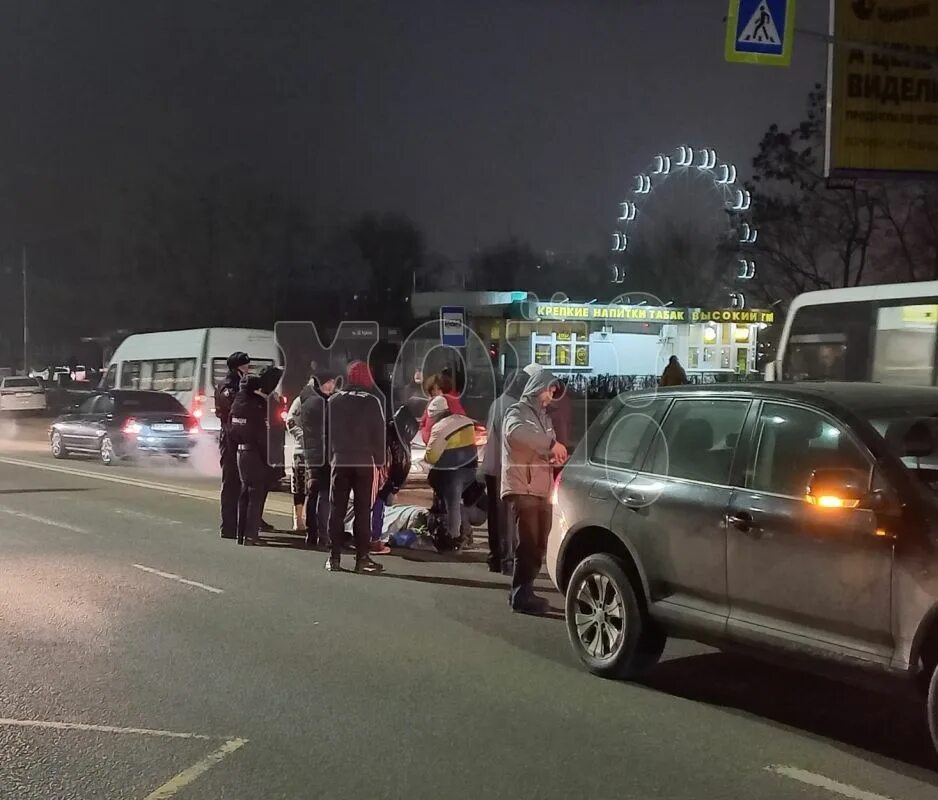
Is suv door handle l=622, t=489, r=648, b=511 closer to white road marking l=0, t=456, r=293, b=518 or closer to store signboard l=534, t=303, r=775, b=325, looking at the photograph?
white road marking l=0, t=456, r=293, b=518

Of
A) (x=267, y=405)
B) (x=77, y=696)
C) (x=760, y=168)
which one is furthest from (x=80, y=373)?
(x=77, y=696)

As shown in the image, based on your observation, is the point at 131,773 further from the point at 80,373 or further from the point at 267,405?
the point at 80,373

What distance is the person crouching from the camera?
9609 mm

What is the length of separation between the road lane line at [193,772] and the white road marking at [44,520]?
710 cm

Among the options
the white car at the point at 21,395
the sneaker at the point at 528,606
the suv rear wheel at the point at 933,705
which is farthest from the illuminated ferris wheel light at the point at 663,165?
the suv rear wheel at the point at 933,705

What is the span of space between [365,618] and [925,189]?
25.8 metres

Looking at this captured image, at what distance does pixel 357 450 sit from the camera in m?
8.71

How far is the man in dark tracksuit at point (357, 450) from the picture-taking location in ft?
28.7

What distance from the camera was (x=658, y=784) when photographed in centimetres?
436

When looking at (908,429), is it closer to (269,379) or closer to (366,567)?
(366,567)

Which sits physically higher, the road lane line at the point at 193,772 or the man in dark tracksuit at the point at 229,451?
the man in dark tracksuit at the point at 229,451

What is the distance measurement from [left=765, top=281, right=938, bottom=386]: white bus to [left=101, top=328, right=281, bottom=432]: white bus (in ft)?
33.2

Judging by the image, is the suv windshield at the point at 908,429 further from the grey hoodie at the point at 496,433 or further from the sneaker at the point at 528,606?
the grey hoodie at the point at 496,433

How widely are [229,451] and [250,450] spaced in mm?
440
